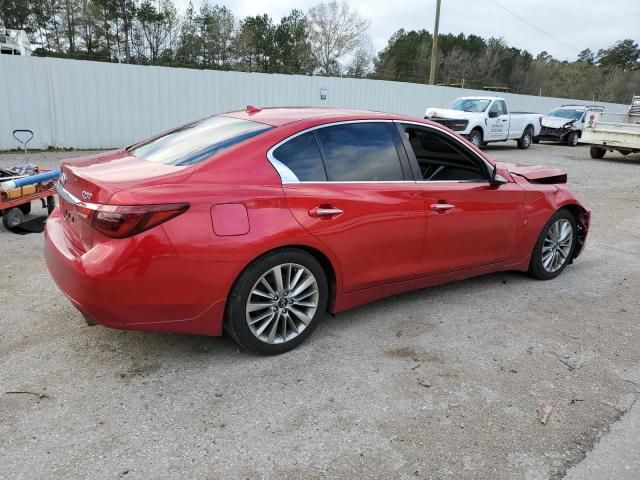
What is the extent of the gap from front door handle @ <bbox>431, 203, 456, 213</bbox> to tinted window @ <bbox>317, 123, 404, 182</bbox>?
358 millimetres

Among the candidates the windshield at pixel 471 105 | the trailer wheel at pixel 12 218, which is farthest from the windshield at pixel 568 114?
the trailer wheel at pixel 12 218

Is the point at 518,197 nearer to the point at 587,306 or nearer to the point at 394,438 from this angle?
the point at 587,306

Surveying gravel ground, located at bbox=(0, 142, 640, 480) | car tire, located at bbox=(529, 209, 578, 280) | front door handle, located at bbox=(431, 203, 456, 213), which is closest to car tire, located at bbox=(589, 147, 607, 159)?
car tire, located at bbox=(529, 209, 578, 280)

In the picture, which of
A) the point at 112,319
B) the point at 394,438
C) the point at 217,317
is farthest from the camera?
the point at 217,317

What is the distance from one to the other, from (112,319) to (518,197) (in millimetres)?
3539

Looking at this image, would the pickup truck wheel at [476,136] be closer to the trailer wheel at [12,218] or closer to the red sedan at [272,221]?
the red sedan at [272,221]

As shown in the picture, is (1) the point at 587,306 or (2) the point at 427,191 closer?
(2) the point at 427,191

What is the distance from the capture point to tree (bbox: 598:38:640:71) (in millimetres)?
80000

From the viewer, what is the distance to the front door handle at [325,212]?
11.5 ft

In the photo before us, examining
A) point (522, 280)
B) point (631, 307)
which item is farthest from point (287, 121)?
point (631, 307)

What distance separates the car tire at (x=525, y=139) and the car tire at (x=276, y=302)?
64.3 ft

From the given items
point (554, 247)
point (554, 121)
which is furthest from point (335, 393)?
point (554, 121)

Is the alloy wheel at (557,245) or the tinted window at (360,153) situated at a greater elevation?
the tinted window at (360,153)

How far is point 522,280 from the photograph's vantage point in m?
5.32
